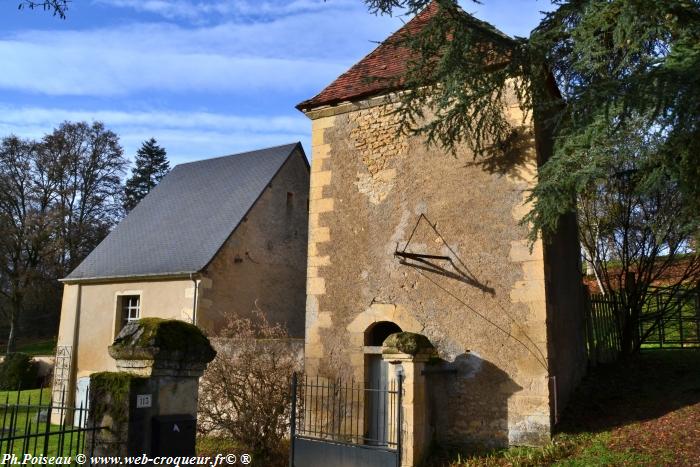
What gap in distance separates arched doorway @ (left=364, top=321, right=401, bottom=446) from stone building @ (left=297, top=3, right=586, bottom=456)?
3 centimetres

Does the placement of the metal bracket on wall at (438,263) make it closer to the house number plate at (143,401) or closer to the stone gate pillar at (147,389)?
the stone gate pillar at (147,389)

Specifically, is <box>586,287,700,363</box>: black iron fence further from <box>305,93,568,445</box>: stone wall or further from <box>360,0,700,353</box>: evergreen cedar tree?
<box>305,93,568,445</box>: stone wall

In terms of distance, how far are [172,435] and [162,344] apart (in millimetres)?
796

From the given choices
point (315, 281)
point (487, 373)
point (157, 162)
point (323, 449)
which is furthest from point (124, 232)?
point (157, 162)

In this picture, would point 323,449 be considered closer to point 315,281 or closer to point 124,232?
point 315,281

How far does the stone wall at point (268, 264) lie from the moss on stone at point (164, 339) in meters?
7.74

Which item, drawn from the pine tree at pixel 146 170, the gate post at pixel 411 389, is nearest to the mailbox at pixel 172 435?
the gate post at pixel 411 389

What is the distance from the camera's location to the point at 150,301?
1396 centimetres

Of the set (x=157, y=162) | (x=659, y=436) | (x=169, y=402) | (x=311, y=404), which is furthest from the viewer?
(x=157, y=162)

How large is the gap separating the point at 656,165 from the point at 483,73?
8.69 ft

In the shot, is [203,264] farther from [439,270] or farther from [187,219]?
[439,270]

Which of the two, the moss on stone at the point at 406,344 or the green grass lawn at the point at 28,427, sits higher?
the moss on stone at the point at 406,344

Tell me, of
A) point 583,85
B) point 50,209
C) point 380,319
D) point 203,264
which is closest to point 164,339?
point 380,319

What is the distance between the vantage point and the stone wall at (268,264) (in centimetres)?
1355
